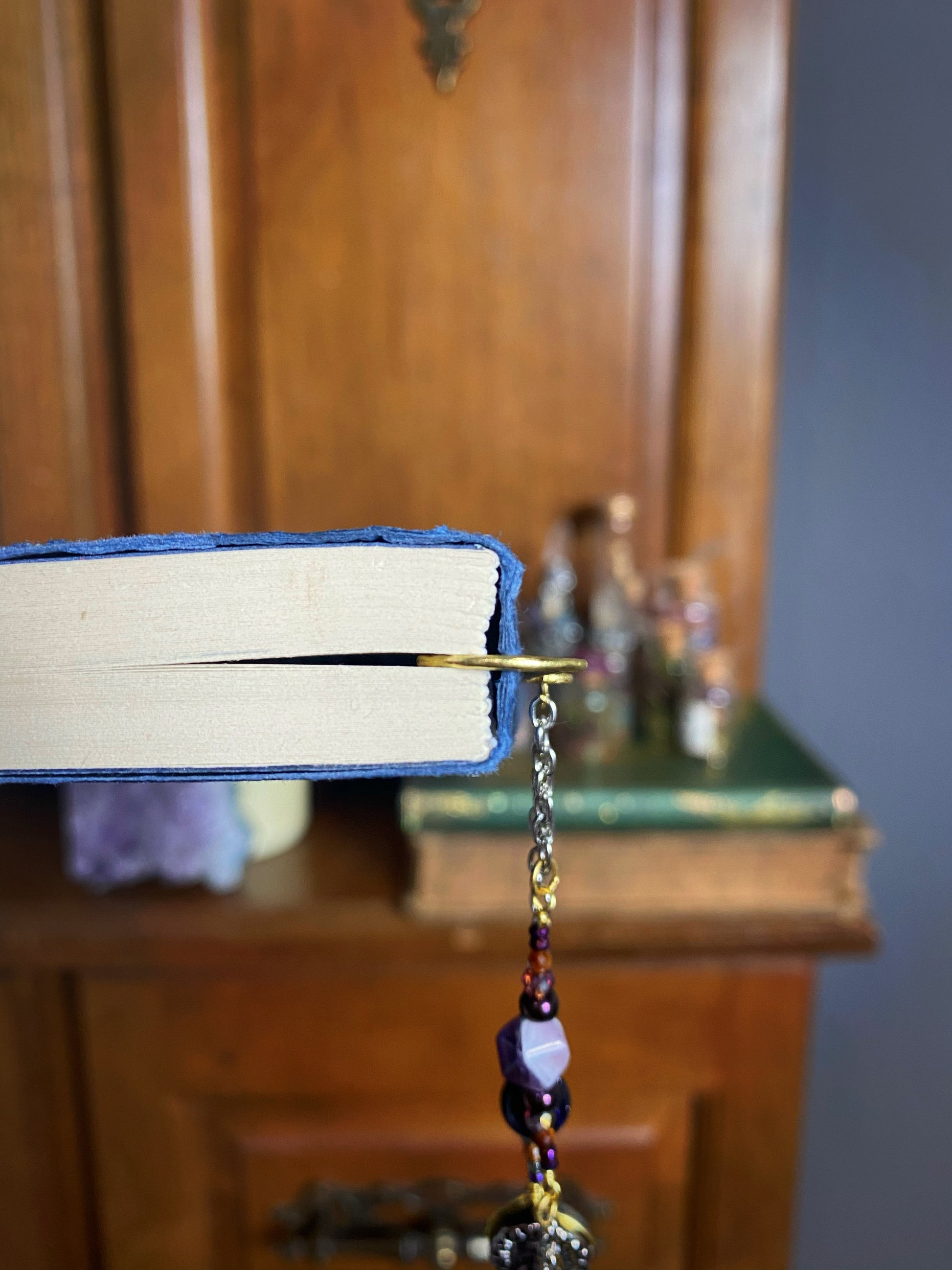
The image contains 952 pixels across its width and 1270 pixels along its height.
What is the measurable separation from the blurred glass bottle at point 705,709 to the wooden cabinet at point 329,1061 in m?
0.12

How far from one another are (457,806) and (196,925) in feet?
0.60

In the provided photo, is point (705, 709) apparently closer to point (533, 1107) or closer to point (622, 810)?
point (622, 810)

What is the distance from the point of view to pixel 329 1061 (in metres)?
0.68

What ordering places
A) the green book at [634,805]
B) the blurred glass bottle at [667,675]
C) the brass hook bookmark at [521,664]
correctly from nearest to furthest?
the brass hook bookmark at [521,664] → the green book at [634,805] → the blurred glass bottle at [667,675]

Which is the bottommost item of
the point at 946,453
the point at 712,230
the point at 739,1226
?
the point at 739,1226

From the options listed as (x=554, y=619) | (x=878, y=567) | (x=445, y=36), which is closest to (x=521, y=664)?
(x=554, y=619)

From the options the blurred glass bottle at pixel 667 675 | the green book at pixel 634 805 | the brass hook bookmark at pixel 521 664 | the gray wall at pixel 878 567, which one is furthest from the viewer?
the gray wall at pixel 878 567

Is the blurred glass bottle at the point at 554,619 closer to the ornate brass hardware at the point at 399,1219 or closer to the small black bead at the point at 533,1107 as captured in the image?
the ornate brass hardware at the point at 399,1219

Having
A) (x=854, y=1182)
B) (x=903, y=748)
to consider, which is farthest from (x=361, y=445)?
(x=854, y=1182)

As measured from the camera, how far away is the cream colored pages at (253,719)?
24 cm

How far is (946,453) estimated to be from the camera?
34.9 inches

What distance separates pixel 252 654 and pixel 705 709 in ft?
1.68

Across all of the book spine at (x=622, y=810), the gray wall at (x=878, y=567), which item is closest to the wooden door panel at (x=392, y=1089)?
the book spine at (x=622, y=810)

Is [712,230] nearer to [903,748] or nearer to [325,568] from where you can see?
[903,748]
